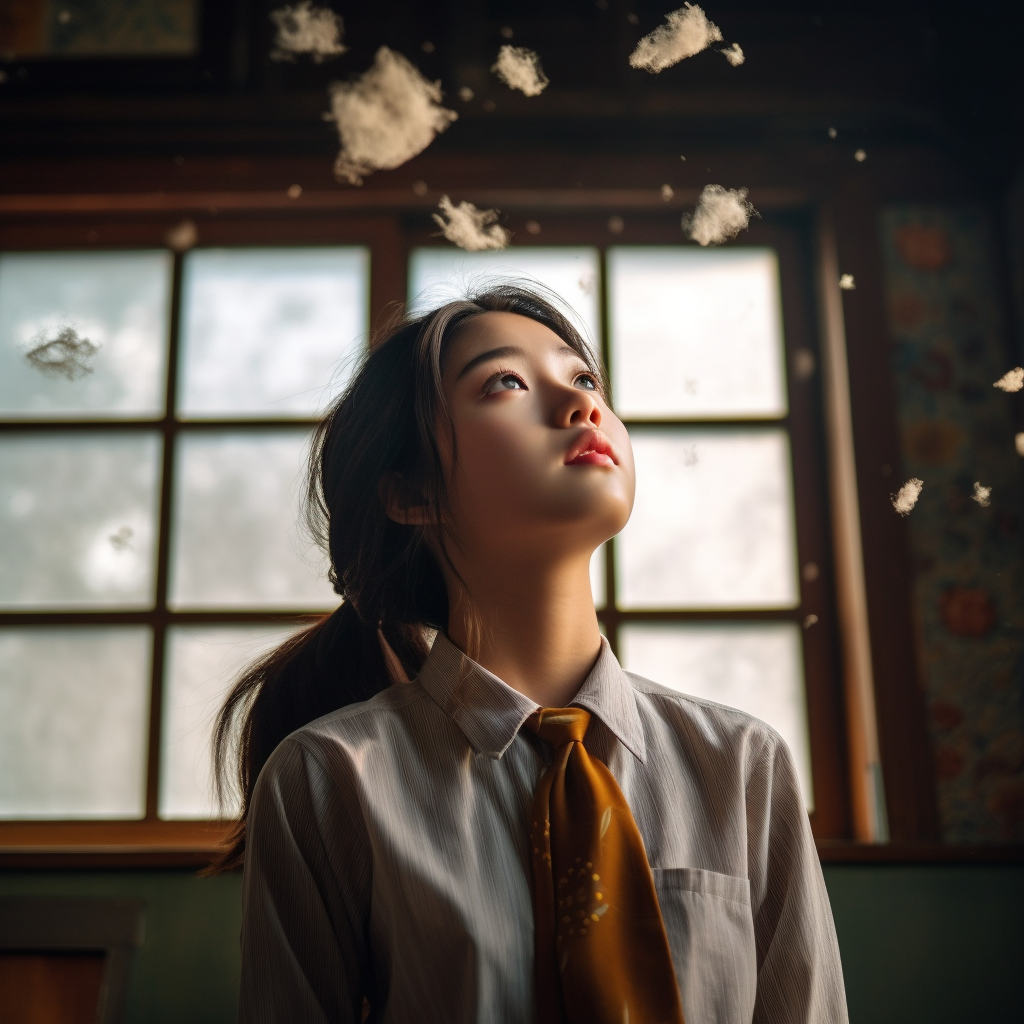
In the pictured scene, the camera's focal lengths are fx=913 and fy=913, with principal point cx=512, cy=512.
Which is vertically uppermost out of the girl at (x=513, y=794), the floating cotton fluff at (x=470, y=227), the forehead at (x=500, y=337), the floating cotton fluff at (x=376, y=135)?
the floating cotton fluff at (x=376, y=135)

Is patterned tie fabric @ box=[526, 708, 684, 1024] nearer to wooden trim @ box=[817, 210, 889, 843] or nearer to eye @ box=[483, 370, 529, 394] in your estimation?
eye @ box=[483, 370, 529, 394]

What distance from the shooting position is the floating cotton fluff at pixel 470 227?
1.22 meters

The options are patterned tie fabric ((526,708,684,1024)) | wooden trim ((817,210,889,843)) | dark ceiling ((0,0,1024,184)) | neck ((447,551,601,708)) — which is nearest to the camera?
patterned tie fabric ((526,708,684,1024))

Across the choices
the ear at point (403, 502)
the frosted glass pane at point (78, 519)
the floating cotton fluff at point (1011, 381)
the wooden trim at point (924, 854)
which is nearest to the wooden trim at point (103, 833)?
the frosted glass pane at point (78, 519)

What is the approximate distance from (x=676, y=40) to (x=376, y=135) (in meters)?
0.44

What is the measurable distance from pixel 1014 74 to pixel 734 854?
1.03 metres

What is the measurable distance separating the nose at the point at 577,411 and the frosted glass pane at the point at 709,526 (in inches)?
23.4

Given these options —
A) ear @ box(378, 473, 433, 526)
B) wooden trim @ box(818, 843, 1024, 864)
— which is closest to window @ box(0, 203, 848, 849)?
wooden trim @ box(818, 843, 1024, 864)

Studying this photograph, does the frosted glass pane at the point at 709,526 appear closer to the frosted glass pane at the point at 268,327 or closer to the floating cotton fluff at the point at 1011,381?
the floating cotton fluff at the point at 1011,381

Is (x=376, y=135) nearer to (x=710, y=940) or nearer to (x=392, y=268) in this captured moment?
(x=392, y=268)

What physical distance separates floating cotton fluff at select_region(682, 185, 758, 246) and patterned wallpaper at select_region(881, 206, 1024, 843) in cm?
18

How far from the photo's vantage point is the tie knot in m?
0.57

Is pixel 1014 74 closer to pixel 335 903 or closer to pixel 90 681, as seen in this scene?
pixel 335 903

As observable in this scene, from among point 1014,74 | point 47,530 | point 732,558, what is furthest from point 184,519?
point 1014,74
